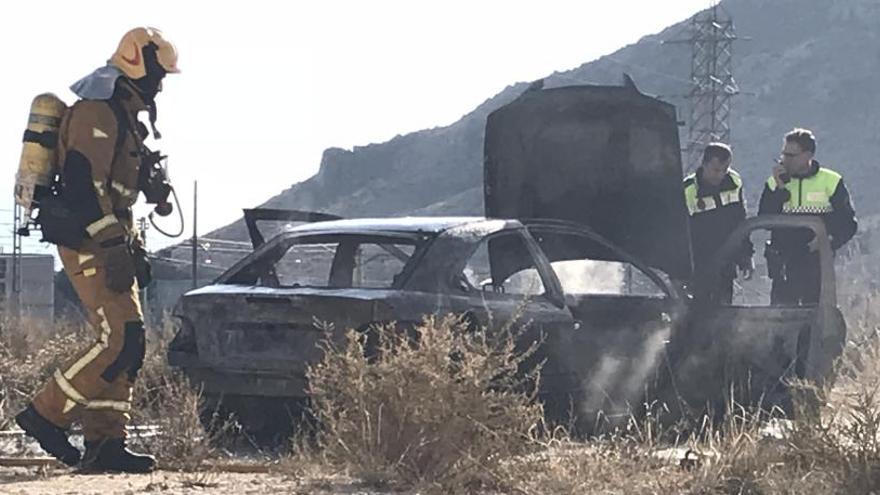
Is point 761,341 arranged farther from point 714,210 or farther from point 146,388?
point 146,388

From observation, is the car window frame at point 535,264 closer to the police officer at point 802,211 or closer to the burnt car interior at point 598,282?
the burnt car interior at point 598,282

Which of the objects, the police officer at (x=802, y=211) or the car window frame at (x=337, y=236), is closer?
the car window frame at (x=337, y=236)

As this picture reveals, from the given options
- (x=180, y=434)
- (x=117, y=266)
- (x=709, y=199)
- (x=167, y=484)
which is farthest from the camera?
(x=709, y=199)

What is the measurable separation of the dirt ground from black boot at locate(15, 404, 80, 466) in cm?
8

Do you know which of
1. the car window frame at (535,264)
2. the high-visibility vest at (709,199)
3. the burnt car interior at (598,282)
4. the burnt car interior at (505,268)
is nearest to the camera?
the car window frame at (535,264)

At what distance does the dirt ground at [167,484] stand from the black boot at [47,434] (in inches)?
3.3

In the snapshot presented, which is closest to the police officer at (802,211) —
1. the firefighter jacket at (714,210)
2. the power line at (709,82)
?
the firefighter jacket at (714,210)

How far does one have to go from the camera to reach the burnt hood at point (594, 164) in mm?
10047

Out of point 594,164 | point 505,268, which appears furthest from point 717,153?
point 505,268

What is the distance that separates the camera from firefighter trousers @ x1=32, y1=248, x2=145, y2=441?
21.8ft

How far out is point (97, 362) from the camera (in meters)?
6.65

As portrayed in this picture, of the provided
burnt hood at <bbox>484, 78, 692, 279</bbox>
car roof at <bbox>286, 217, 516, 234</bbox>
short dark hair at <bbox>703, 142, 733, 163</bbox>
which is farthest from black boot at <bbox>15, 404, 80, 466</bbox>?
short dark hair at <bbox>703, 142, 733, 163</bbox>

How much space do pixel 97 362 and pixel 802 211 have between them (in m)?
5.70

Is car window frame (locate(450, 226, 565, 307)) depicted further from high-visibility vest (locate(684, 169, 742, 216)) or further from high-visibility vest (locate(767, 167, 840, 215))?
high-visibility vest (locate(767, 167, 840, 215))
